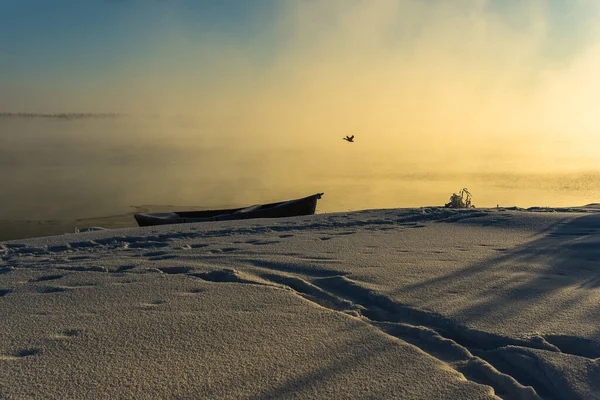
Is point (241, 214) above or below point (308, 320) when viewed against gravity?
above

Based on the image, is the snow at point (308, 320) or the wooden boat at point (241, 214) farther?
the wooden boat at point (241, 214)

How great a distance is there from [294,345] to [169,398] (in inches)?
31.8

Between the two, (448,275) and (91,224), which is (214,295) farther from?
(91,224)

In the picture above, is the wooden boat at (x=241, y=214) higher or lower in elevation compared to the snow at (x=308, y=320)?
higher

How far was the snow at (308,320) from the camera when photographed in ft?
8.22

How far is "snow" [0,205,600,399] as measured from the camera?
251 centimetres

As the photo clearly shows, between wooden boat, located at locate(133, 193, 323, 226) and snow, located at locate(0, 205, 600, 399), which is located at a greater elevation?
wooden boat, located at locate(133, 193, 323, 226)

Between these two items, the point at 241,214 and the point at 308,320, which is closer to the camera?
the point at 308,320

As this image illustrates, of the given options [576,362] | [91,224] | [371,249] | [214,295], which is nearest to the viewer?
[576,362]

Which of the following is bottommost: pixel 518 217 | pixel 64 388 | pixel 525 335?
pixel 64 388

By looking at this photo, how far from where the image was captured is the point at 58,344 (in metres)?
2.93

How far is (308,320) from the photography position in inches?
130

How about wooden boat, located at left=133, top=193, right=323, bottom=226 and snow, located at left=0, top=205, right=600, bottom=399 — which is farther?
wooden boat, located at left=133, top=193, right=323, bottom=226

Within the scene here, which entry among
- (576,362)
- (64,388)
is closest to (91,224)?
(64,388)
